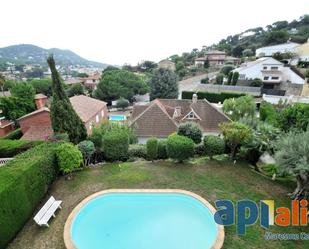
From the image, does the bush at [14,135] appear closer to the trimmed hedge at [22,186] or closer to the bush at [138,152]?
the trimmed hedge at [22,186]

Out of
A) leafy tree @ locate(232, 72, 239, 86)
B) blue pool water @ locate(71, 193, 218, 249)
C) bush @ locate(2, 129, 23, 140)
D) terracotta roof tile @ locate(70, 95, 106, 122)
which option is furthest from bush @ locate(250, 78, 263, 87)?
bush @ locate(2, 129, 23, 140)

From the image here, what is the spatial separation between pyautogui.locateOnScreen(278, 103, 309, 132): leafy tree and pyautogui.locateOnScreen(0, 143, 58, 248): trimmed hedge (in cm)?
1627

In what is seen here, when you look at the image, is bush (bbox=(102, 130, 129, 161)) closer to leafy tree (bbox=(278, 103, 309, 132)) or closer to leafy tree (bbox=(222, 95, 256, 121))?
leafy tree (bbox=(278, 103, 309, 132))

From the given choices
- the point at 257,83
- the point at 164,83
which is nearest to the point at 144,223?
the point at 164,83

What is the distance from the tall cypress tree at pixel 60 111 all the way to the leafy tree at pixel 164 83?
90.5 feet

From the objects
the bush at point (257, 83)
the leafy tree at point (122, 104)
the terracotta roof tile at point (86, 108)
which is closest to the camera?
the terracotta roof tile at point (86, 108)

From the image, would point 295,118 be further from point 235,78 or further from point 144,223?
point 235,78

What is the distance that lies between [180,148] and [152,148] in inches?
90.2

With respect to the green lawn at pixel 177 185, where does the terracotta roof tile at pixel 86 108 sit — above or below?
above

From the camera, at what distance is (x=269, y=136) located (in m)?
13.6

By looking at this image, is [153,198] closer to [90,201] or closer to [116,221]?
[116,221]

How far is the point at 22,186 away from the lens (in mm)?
8938

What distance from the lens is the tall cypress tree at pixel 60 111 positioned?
560 inches

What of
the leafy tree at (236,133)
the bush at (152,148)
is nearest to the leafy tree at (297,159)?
the leafy tree at (236,133)
